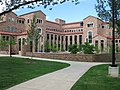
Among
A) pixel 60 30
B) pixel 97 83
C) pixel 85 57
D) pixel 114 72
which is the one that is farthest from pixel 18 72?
pixel 60 30

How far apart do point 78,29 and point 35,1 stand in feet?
218

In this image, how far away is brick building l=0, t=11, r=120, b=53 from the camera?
195 ft

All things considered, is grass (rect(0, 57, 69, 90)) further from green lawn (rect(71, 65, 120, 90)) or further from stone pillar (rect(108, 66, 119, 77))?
stone pillar (rect(108, 66, 119, 77))

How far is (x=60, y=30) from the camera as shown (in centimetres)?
7956

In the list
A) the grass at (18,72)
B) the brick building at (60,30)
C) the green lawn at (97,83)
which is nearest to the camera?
the green lawn at (97,83)

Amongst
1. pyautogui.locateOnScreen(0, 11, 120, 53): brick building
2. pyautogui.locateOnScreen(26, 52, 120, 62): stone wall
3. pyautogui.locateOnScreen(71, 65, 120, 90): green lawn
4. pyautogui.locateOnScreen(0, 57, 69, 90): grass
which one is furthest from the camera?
pyautogui.locateOnScreen(0, 11, 120, 53): brick building

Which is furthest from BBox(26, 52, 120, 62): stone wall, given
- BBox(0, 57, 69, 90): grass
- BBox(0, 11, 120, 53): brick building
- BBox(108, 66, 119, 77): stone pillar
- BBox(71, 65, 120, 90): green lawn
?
BBox(0, 11, 120, 53): brick building

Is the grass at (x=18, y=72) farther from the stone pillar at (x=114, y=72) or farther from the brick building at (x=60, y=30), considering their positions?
the brick building at (x=60, y=30)

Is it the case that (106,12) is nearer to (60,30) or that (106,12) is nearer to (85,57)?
(85,57)

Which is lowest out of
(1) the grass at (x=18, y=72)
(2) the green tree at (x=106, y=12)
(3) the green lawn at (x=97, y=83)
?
(3) the green lawn at (x=97, y=83)

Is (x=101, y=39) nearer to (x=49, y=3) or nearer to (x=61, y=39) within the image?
(x=61, y=39)

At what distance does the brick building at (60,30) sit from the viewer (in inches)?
2336

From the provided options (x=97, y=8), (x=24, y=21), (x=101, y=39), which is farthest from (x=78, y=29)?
(x=97, y=8)

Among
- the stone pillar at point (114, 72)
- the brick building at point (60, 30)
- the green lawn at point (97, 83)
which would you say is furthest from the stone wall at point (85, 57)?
the brick building at point (60, 30)
